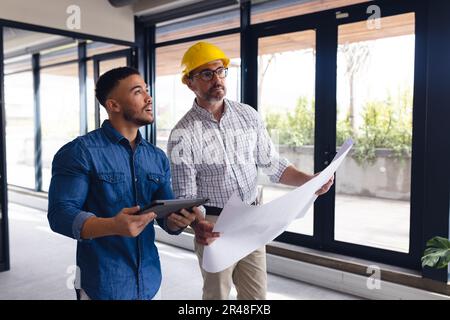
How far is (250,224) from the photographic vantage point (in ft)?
4.08

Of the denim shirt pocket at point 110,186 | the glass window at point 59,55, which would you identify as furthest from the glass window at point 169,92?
the denim shirt pocket at point 110,186

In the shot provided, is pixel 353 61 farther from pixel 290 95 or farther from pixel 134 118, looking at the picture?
pixel 134 118

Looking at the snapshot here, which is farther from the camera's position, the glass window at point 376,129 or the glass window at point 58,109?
the glass window at point 58,109

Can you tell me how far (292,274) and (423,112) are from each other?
1.69 meters

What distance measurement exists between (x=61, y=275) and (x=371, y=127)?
2993 millimetres

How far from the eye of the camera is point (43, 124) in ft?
24.1

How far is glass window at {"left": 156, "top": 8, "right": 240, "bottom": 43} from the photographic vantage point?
4227 mm

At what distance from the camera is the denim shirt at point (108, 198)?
1.18 metres

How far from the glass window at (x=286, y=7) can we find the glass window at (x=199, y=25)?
25 centimetres

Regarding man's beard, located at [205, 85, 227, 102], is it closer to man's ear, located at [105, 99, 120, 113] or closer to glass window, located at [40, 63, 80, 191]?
man's ear, located at [105, 99, 120, 113]

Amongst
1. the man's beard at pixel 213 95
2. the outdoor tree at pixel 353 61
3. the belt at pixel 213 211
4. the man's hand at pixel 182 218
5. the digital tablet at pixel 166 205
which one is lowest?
the belt at pixel 213 211

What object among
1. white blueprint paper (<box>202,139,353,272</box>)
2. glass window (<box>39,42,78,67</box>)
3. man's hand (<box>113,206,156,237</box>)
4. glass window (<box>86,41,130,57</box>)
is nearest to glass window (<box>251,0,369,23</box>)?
glass window (<box>86,41,130,57</box>)

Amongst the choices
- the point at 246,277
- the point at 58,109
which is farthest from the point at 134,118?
the point at 58,109

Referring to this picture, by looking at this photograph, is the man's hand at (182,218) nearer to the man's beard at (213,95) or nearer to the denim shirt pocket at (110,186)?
the denim shirt pocket at (110,186)
